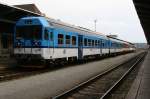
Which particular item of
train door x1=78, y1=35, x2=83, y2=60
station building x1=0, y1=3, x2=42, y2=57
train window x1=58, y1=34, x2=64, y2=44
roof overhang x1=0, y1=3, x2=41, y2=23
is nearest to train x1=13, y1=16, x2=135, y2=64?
train window x1=58, y1=34, x2=64, y2=44

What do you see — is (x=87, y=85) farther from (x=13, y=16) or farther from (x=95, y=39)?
(x=95, y=39)

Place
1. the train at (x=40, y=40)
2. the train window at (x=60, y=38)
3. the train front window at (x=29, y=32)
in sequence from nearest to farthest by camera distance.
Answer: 1. the train at (x=40, y=40)
2. the train front window at (x=29, y=32)
3. the train window at (x=60, y=38)

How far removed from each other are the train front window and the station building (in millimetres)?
1766

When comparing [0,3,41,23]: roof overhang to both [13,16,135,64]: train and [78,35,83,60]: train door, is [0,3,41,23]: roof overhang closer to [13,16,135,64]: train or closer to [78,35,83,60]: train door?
[13,16,135,64]: train

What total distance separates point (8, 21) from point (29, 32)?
6.67 meters

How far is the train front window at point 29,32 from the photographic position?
20.5m

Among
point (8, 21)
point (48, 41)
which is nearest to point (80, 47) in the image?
point (8, 21)

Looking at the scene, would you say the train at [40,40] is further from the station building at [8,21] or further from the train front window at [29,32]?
the station building at [8,21]

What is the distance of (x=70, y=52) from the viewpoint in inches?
982

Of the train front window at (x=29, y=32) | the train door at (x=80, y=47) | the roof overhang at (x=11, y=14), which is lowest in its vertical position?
the train door at (x=80, y=47)

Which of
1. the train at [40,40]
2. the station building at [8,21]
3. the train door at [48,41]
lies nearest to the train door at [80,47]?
the station building at [8,21]

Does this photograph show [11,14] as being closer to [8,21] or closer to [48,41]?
[8,21]

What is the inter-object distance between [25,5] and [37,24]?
5390 cm

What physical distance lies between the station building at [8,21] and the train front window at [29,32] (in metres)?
1.77
